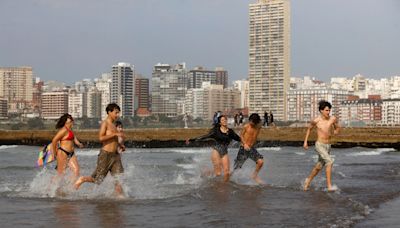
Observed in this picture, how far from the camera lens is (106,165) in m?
10.7

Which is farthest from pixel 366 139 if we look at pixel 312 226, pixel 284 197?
pixel 312 226

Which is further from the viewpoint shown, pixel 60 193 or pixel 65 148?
pixel 65 148

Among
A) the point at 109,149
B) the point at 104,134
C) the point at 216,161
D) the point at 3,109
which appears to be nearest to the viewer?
the point at 104,134

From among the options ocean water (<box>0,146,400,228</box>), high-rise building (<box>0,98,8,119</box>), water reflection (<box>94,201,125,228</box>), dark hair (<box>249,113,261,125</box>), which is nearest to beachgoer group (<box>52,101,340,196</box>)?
dark hair (<box>249,113,261,125</box>)

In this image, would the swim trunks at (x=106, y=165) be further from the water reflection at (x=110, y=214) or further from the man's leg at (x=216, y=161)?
the man's leg at (x=216, y=161)

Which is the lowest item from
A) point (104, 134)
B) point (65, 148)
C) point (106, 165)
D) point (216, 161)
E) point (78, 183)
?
point (78, 183)

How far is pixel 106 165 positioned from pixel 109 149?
0.27 metres

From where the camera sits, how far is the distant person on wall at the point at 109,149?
10477 mm

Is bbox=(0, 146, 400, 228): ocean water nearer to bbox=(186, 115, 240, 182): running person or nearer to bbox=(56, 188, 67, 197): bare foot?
bbox=(56, 188, 67, 197): bare foot

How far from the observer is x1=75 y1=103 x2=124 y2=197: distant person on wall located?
1048 cm

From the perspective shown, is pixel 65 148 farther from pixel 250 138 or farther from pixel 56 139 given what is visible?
pixel 250 138

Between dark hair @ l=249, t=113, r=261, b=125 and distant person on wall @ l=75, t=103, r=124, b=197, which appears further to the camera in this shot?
dark hair @ l=249, t=113, r=261, b=125

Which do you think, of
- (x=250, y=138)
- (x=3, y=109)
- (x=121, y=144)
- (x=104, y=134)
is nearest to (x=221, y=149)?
(x=250, y=138)

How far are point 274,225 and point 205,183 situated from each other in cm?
548
